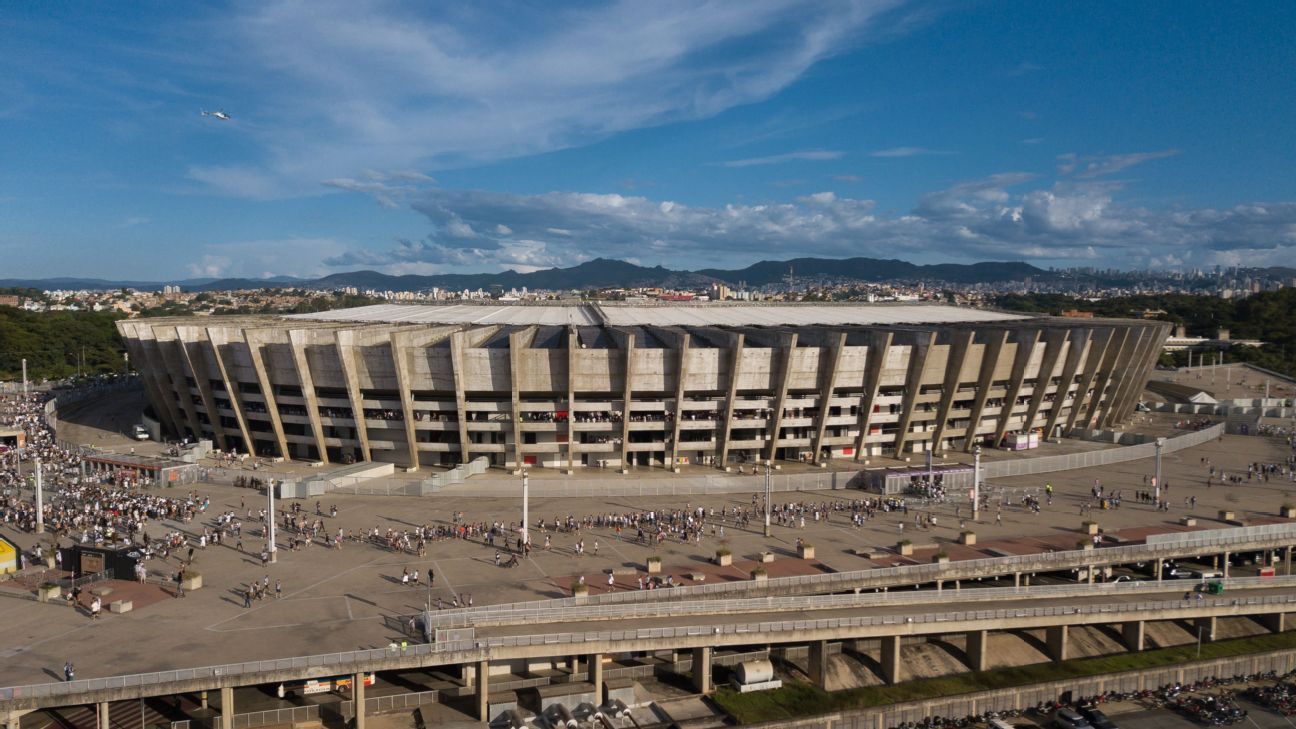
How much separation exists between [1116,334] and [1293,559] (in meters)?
26.2

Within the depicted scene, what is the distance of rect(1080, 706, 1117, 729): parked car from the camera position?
3422cm

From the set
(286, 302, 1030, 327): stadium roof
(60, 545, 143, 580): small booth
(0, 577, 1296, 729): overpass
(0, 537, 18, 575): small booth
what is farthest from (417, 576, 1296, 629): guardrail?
(286, 302, 1030, 327): stadium roof

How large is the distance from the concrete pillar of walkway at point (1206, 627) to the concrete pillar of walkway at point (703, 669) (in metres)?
26.6

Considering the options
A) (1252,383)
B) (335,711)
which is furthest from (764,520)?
(1252,383)

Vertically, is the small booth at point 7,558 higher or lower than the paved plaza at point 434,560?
higher

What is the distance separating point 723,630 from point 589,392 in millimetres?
29386

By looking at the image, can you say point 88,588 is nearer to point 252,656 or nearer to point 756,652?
point 252,656

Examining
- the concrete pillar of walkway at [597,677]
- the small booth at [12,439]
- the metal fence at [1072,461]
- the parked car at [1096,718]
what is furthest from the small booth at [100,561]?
the metal fence at [1072,461]

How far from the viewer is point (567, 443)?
6047cm

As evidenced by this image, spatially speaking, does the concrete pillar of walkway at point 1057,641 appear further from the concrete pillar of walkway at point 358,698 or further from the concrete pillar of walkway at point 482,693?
the concrete pillar of walkway at point 358,698

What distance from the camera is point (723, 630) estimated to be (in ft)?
108

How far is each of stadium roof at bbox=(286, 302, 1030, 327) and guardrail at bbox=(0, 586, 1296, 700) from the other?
178 feet

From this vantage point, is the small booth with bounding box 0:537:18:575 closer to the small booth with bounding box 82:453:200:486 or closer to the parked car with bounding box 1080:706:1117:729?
the small booth with bounding box 82:453:200:486

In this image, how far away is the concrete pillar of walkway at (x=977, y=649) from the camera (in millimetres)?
37844
